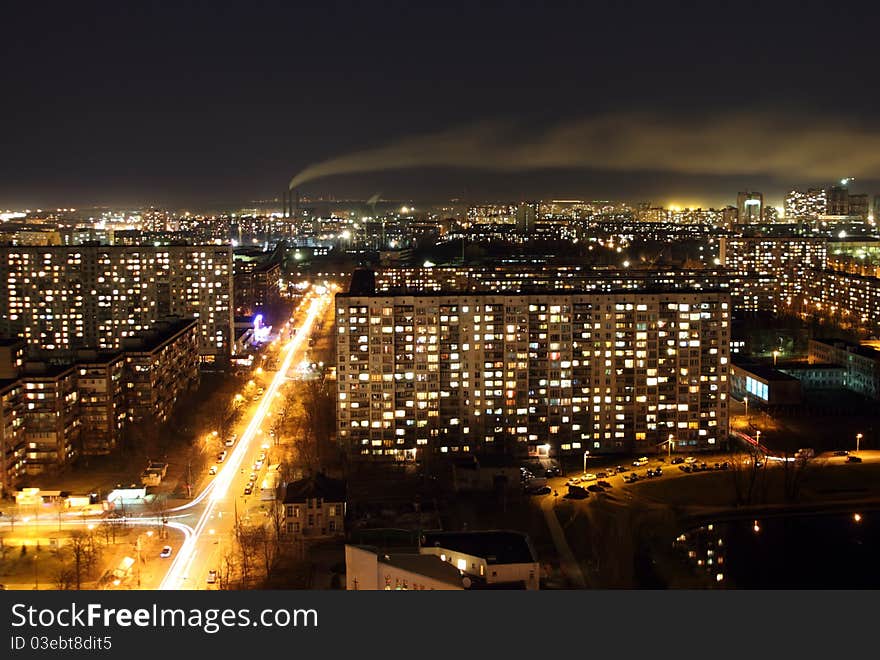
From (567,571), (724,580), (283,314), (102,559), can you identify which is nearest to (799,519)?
(724,580)

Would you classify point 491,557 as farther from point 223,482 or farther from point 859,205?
point 859,205

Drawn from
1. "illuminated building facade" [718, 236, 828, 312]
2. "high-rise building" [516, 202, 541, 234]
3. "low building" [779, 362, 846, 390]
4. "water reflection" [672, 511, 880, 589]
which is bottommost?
"water reflection" [672, 511, 880, 589]

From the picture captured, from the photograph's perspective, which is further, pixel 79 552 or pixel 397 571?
pixel 79 552

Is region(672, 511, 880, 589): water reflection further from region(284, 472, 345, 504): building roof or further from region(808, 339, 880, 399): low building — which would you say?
region(808, 339, 880, 399): low building

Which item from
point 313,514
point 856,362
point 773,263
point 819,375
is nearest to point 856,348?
point 856,362

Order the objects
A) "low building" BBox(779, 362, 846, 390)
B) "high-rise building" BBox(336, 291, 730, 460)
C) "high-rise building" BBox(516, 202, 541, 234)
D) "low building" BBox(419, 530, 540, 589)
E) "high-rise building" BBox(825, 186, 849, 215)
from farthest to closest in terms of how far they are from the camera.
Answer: "high-rise building" BBox(516, 202, 541, 234)
"high-rise building" BBox(825, 186, 849, 215)
"low building" BBox(779, 362, 846, 390)
"high-rise building" BBox(336, 291, 730, 460)
"low building" BBox(419, 530, 540, 589)

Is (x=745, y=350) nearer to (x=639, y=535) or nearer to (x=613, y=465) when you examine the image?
(x=613, y=465)

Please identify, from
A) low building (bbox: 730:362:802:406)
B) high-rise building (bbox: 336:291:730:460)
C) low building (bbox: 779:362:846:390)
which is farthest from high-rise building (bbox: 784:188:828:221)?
high-rise building (bbox: 336:291:730:460)

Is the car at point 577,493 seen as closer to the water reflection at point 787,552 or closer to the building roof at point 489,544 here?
the water reflection at point 787,552
